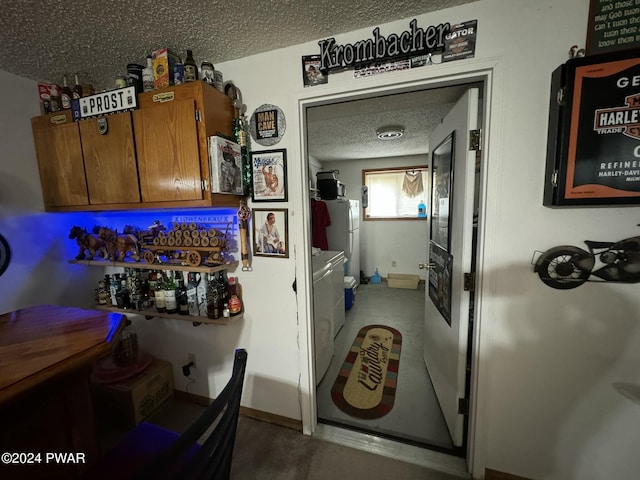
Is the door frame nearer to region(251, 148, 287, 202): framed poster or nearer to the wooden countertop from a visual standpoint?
region(251, 148, 287, 202): framed poster

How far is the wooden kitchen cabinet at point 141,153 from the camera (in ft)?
Answer: 3.99

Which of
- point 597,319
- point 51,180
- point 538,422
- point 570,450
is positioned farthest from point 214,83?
point 570,450

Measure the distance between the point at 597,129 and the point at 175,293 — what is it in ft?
7.27

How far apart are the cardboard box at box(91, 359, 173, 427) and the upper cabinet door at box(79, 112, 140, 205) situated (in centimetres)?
121

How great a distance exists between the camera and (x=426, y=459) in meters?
1.36

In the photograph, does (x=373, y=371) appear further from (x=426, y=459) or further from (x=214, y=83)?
(x=214, y=83)

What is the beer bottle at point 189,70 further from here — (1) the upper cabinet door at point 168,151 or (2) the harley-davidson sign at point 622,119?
(2) the harley-davidson sign at point 622,119

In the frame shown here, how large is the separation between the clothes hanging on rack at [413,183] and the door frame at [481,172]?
3171 mm

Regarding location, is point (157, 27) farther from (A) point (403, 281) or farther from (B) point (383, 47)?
(A) point (403, 281)

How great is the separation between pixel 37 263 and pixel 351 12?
247 cm

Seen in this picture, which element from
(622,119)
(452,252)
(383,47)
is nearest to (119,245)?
(383,47)

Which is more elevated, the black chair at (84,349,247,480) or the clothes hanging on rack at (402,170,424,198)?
the clothes hanging on rack at (402,170,424,198)

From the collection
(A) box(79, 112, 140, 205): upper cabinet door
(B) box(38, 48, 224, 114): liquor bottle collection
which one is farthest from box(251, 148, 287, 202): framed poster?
(A) box(79, 112, 140, 205): upper cabinet door

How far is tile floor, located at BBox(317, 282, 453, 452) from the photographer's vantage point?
1538 mm
